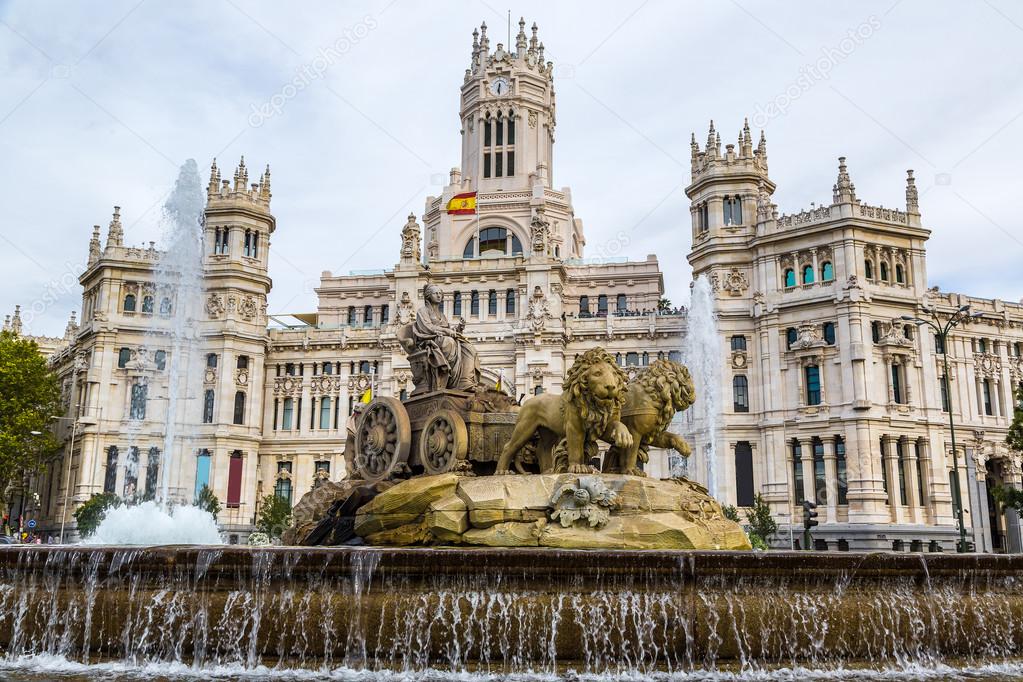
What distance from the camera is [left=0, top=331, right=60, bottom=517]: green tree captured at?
5547 centimetres

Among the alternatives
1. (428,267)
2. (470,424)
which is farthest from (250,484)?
(470,424)

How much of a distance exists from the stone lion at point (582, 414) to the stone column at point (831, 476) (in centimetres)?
4237

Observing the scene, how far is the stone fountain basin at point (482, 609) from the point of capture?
10859 mm

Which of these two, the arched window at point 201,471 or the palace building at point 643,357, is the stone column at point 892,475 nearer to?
the palace building at point 643,357

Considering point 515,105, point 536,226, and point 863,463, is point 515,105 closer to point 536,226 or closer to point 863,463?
point 536,226

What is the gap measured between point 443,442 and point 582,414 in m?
3.06

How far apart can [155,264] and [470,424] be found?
54454mm

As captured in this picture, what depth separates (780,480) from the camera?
178ft

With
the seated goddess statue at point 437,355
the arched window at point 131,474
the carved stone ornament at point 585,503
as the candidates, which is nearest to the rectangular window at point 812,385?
the seated goddess statue at point 437,355

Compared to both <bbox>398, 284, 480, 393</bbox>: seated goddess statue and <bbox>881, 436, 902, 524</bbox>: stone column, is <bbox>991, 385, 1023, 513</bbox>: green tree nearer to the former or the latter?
<bbox>881, 436, 902, 524</bbox>: stone column

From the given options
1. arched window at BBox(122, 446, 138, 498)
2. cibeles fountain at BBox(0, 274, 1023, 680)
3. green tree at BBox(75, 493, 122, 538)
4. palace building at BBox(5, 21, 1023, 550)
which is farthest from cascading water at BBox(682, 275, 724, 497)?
cibeles fountain at BBox(0, 274, 1023, 680)

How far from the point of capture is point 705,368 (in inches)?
2302

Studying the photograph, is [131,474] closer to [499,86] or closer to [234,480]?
[234,480]

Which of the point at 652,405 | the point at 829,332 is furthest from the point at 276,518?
the point at 652,405
